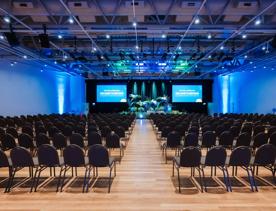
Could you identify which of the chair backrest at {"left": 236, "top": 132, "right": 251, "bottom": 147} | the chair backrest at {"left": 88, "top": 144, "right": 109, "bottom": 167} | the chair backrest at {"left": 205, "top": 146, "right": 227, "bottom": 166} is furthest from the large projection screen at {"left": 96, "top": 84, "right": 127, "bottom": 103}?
the chair backrest at {"left": 205, "top": 146, "right": 227, "bottom": 166}

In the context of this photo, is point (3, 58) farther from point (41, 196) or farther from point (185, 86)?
point (185, 86)

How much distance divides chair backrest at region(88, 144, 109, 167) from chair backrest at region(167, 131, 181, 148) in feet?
9.77

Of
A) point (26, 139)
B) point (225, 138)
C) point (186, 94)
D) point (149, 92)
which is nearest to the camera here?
point (26, 139)

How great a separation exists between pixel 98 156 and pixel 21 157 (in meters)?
1.40

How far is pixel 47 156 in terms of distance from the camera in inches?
238

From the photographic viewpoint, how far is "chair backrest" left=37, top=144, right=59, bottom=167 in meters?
6.01

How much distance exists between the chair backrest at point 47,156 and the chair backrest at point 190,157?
2341 millimetres

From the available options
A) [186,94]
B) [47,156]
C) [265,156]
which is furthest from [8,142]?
[186,94]

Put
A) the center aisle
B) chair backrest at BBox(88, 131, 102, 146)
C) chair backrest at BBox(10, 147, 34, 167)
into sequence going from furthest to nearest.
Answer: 1. chair backrest at BBox(88, 131, 102, 146)
2. the center aisle
3. chair backrest at BBox(10, 147, 34, 167)

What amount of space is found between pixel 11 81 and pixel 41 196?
14886 mm

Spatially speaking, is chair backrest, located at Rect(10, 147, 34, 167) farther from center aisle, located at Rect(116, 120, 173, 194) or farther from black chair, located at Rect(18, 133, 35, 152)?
black chair, located at Rect(18, 133, 35, 152)

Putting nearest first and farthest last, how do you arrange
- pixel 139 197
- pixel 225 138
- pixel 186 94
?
pixel 139 197 → pixel 225 138 → pixel 186 94

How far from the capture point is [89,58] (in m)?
23.4

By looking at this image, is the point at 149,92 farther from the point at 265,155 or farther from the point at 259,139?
the point at 265,155
